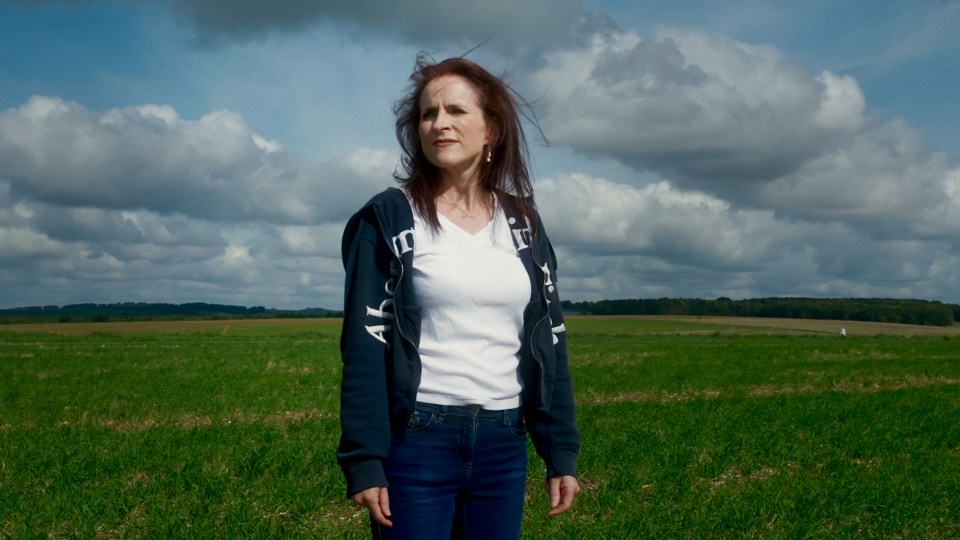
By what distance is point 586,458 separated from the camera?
954 centimetres

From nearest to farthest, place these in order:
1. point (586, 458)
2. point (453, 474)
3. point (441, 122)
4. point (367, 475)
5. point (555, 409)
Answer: point (367, 475), point (453, 474), point (441, 122), point (555, 409), point (586, 458)

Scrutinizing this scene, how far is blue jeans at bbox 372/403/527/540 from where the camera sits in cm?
271

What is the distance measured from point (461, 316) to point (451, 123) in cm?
68

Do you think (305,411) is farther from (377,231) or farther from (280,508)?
(377,231)

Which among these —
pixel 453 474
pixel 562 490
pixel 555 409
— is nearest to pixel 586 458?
pixel 562 490

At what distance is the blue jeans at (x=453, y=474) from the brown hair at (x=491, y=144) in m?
0.74

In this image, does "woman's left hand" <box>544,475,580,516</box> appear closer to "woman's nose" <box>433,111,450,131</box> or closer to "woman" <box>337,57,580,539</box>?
"woman" <box>337,57,580,539</box>

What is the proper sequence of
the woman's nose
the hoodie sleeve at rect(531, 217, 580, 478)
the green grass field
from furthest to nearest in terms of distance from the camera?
the green grass field, the hoodie sleeve at rect(531, 217, 580, 478), the woman's nose

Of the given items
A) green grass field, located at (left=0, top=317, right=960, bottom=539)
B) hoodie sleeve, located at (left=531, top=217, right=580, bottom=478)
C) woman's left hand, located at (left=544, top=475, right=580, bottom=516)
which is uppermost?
hoodie sleeve, located at (left=531, top=217, right=580, bottom=478)

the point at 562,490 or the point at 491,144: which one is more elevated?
the point at 491,144

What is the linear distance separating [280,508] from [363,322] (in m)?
5.11

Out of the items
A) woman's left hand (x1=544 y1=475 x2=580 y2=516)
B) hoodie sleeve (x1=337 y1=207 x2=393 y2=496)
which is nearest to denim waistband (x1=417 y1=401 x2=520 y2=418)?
hoodie sleeve (x1=337 y1=207 x2=393 y2=496)

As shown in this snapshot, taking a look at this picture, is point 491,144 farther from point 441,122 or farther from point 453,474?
point 453,474

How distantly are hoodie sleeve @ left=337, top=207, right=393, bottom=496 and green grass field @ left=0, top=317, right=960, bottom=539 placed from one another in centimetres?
422
